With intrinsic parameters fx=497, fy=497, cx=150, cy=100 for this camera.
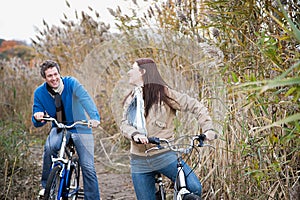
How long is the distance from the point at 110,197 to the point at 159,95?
88.4 inches

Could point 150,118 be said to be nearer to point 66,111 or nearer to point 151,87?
point 151,87

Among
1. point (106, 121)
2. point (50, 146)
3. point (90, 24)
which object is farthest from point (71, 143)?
point (90, 24)

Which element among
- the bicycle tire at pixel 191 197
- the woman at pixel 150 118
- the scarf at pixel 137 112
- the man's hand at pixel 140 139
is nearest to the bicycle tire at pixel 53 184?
the woman at pixel 150 118

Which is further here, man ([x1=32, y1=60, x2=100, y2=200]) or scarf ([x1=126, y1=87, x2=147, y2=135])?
man ([x1=32, y1=60, x2=100, y2=200])

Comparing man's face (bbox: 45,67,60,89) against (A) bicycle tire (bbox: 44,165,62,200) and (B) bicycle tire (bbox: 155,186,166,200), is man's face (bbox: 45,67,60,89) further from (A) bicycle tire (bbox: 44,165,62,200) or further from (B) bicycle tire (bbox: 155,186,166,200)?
(B) bicycle tire (bbox: 155,186,166,200)

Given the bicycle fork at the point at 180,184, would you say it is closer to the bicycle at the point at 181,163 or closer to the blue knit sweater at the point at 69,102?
the bicycle at the point at 181,163

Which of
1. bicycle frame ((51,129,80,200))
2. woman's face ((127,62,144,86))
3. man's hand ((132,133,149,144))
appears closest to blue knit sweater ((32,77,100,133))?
bicycle frame ((51,129,80,200))

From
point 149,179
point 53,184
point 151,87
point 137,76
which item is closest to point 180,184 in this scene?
point 149,179

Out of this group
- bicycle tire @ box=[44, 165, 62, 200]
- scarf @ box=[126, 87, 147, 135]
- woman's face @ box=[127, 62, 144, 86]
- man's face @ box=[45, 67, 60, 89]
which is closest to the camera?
scarf @ box=[126, 87, 147, 135]

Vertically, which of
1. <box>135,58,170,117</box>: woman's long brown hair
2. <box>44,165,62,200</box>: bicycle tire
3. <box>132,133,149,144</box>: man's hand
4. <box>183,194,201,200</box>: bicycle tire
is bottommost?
<box>44,165,62,200</box>: bicycle tire

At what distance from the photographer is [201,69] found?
4484mm

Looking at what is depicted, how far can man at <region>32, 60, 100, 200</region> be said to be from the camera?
424 centimetres

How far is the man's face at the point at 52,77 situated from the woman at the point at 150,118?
3.63 ft

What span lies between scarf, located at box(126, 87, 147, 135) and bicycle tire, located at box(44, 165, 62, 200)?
1.03 m
